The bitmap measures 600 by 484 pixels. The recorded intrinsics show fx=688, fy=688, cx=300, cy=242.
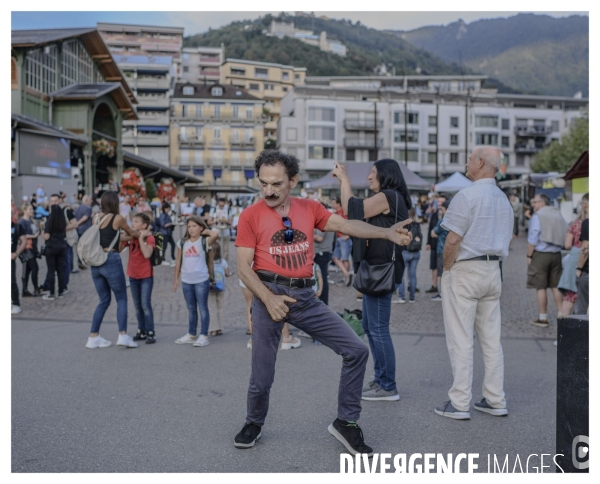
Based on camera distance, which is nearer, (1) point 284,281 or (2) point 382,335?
(1) point 284,281

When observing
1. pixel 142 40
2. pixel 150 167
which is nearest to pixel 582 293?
pixel 150 167

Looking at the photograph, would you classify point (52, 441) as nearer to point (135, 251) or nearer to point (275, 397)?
point (275, 397)

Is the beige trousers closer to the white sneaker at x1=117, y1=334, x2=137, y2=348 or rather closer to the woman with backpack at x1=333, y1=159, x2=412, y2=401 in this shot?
the woman with backpack at x1=333, y1=159, x2=412, y2=401

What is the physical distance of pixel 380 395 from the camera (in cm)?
557

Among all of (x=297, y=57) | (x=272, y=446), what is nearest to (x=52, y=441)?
(x=272, y=446)

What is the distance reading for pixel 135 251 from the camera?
8258mm

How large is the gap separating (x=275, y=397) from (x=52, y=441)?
1.82 m

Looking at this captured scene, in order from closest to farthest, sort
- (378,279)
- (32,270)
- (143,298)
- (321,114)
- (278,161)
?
(278,161) → (378,279) → (143,298) → (32,270) → (321,114)

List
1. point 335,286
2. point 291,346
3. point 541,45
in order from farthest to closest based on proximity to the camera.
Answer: point 541,45, point 335,286, point 291,346

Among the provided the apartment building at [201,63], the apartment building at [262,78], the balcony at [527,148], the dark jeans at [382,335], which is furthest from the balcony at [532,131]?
the dark jeans at [382,335]

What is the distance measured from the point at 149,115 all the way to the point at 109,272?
79417 millimetres

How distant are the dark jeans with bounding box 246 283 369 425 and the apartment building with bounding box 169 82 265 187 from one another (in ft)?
262

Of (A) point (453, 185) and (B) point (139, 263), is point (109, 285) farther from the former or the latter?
(A) point (453, 185)

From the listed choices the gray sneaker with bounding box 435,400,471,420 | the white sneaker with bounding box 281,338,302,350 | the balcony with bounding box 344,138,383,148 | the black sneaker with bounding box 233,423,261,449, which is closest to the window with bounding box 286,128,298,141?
the balcony with bounding box 344,138,383,148
